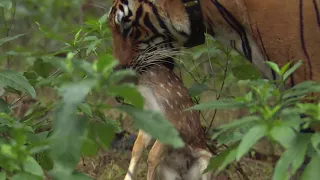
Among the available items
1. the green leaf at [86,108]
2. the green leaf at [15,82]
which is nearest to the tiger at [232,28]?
the green leaf at [15,82]

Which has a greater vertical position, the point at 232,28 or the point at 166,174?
the point at 232,28

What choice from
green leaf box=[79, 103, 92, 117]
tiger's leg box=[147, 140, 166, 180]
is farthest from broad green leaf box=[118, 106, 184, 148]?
tiger's leg box=[147, 140, 166, 180]

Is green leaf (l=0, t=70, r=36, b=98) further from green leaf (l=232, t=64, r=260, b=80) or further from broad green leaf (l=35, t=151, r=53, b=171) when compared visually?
green leaf (l=232, t=64, r=260, b=80)

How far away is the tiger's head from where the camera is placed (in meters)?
3.49

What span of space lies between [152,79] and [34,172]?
1074 mm

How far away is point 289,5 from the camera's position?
310cm

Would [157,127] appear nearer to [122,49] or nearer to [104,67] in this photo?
[104,67]

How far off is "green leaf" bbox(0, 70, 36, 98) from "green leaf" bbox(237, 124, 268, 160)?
1.36 meters

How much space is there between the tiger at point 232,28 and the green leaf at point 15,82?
17.6 inches

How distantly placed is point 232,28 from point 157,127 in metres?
1.11

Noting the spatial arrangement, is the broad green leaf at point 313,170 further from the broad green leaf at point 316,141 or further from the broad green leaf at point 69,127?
the broad green leaf at point 69,127

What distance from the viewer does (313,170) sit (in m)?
2.47

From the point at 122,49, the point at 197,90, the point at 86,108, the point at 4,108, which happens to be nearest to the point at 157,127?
the point at 86,108

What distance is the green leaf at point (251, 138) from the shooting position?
236 cm
